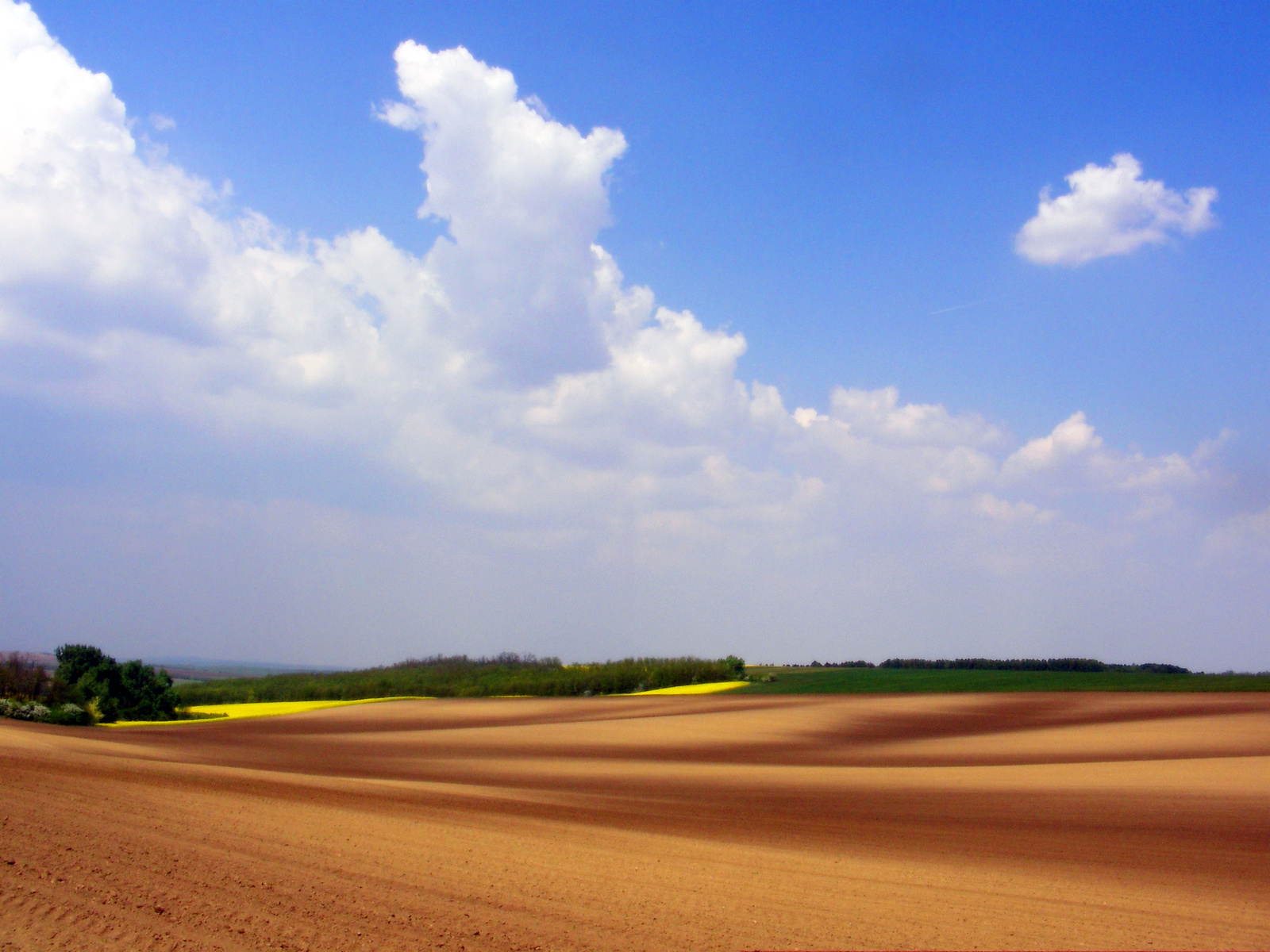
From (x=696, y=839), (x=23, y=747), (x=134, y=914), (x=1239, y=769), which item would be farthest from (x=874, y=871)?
(x=23, y=747)

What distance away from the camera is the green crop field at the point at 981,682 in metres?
49.3

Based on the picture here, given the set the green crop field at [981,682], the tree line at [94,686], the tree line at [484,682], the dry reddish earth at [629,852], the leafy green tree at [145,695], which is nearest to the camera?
the dry reddish earth at [629,852]

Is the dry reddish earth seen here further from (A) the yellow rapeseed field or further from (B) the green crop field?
(B) the green crop field

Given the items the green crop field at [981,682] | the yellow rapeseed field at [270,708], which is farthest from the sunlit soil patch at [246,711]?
the green crop field at [981,682]

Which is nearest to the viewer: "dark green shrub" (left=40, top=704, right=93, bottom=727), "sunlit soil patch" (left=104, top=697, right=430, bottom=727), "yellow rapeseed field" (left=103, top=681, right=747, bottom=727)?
"dark green shrub" (left=40, top=704, right=93, bottom=727)

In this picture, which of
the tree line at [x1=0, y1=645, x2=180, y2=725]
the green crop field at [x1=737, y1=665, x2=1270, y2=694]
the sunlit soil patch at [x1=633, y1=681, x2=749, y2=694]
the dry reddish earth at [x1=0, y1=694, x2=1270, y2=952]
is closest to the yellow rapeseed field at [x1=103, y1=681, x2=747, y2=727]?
the sunlit soil patch at [x1=633, y1=681, x2=749, y2=694]

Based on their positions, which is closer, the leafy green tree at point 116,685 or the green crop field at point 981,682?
the leafy green tree at point 116,685

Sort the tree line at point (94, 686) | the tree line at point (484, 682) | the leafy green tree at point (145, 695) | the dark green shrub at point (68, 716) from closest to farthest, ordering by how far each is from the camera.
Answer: the dark green shrub at point (68, 716), the tree line at point (94, 686), the leafy green tree at point (145, 695), the tree line at point (484, 682)

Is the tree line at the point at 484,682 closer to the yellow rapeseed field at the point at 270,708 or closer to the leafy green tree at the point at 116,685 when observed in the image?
the yellow rapeseed field at the point at 270,708

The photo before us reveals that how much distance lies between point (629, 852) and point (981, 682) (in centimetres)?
5415

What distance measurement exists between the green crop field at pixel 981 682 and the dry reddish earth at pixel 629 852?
2909 centimetres

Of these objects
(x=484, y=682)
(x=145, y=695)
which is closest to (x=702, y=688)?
(x=484, y=682)

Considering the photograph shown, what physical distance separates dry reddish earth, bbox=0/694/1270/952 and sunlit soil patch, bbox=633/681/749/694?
32.4 m

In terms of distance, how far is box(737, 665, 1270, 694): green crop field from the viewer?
4934 cm
